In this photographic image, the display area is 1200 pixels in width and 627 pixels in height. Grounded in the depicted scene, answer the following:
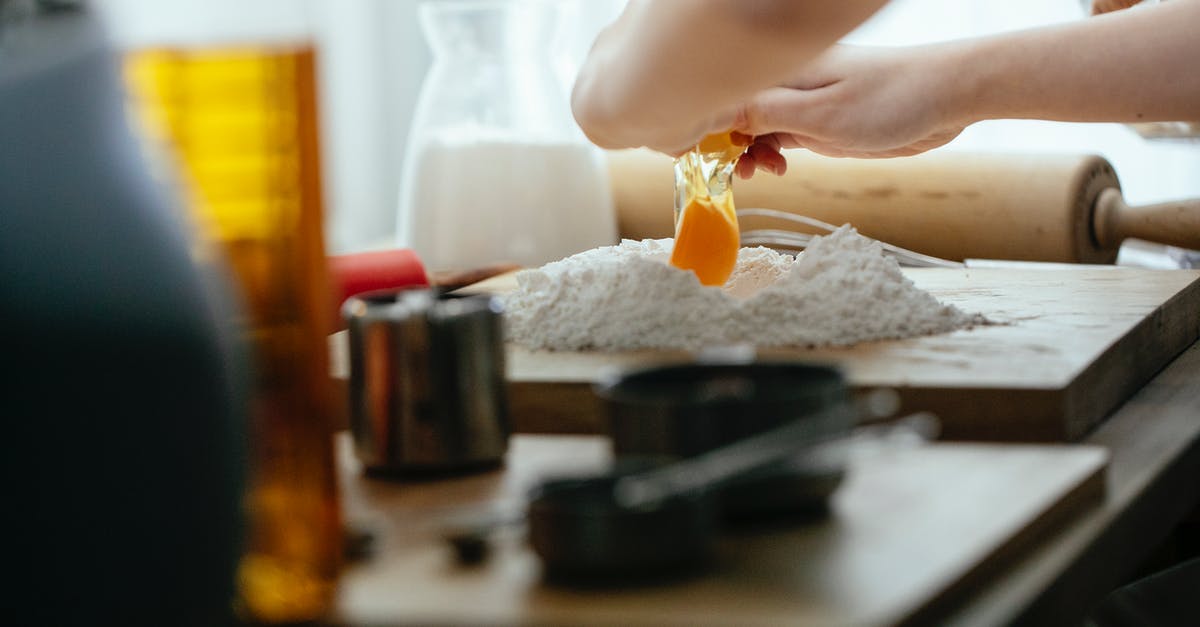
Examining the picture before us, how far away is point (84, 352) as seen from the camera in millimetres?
317

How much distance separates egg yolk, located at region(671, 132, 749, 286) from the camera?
93 centimetres

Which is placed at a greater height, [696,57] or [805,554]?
[696,57]

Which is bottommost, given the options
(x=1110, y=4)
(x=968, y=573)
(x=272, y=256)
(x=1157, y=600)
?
(x=1157, y=600)

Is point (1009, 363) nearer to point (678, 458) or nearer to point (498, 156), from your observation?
point (678, 458)

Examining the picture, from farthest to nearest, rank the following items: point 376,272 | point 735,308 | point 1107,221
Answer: point 1107,221 < point 376,272 < point 735,308

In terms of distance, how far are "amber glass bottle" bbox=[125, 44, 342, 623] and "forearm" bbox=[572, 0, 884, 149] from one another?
0.89 ft

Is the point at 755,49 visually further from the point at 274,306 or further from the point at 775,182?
the point at 775,182

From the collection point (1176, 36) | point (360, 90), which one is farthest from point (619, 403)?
point (360, 90)

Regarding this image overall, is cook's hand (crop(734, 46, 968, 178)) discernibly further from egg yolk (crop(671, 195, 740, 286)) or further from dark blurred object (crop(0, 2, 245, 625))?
dark blurred object (crop(0, 2, 245, 625))

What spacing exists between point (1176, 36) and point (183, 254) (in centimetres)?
76

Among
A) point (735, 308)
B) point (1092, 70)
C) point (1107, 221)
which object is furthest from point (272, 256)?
point (1107, 221)

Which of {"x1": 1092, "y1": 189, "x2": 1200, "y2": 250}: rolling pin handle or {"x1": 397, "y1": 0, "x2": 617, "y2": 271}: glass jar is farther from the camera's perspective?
{"x1": 397, "y1": 0, "x2": 617, "y2": 271}: glass jar

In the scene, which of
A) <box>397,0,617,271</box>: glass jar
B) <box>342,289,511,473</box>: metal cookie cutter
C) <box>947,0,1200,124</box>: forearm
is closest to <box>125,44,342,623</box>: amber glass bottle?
<box>342,289,511,473</box>: metal cookie cutter

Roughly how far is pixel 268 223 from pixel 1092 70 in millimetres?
701
